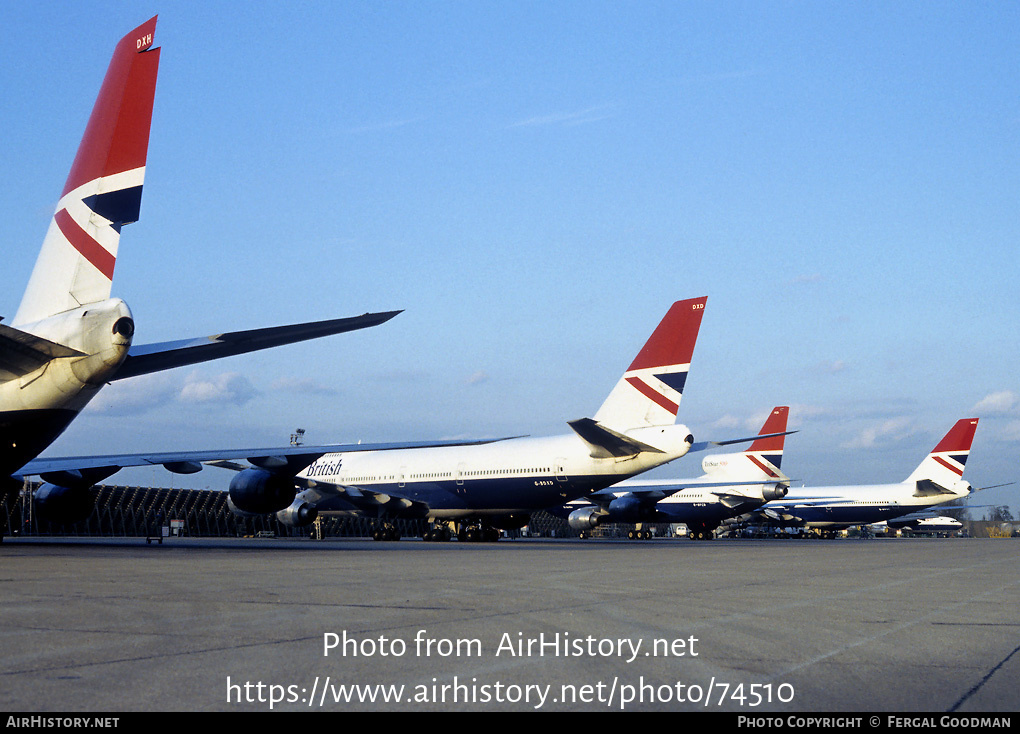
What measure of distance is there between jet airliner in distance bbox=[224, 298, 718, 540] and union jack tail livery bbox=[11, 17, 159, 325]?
12.4m

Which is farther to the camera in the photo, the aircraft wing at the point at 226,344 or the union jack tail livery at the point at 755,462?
the union jack tail livery at the point at 755,462

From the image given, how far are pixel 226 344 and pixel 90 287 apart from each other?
3451mm

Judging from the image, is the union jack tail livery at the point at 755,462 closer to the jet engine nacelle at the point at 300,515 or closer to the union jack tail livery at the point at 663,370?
the union jack tail livery at the point at 663,370

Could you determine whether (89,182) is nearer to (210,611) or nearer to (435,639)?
(210,611)

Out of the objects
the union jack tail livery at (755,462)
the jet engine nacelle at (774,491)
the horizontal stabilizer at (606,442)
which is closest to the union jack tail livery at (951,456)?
the union jack tail livery at (755,462)

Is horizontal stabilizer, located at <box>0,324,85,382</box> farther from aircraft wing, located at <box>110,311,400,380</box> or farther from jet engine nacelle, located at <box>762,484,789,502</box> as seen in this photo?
jet engine nacelle, located at <box>762,484,789,502</box>

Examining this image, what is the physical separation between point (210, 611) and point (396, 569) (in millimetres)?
7004

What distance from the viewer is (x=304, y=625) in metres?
6.74

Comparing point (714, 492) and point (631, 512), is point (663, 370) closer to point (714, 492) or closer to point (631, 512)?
point (631, 512)

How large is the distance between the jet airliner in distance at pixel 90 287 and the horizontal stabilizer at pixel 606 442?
16825 mm

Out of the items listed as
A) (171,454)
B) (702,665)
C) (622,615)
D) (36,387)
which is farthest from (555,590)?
(171,454)

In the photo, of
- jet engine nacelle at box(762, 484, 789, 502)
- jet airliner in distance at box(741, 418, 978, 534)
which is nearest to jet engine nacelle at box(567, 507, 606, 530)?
jet engine nacelle at box(762, 484, 789, 502)

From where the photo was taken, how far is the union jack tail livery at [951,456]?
224 feet

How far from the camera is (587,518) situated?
51.3m
